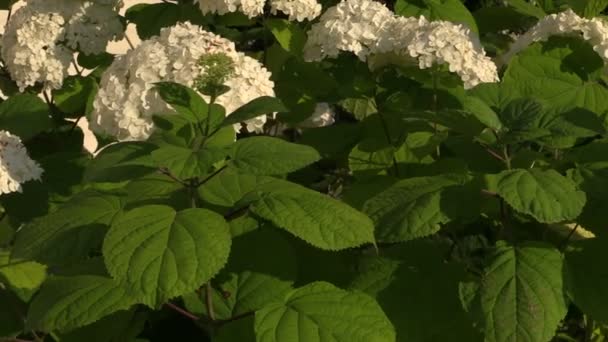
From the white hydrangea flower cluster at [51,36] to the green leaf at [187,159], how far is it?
4.00ft

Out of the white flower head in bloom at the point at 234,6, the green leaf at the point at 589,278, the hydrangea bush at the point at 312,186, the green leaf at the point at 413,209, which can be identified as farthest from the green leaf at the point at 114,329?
the white flower head in bloom at the point at 234,6

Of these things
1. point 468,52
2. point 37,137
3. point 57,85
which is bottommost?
point 37,137

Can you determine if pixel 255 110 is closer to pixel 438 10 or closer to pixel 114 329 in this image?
pixel 114 329

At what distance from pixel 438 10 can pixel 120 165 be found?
156 cm

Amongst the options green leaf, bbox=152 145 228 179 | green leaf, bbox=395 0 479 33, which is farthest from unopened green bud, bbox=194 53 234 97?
green leaf, bbox=395 0 479 33

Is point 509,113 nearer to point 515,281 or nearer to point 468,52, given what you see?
point 515,281

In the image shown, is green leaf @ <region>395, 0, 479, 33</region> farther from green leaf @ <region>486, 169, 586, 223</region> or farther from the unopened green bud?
green leaf @ <region>486, 169, 586, 223</region>

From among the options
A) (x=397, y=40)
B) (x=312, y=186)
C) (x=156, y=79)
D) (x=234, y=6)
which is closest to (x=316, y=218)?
(x=156, y=79)

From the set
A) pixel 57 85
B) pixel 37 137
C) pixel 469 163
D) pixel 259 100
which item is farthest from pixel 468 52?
pixel 37 137

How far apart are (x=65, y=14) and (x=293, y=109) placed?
2.38 feet

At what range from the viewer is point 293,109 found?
111 inches

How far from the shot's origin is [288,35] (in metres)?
2.97

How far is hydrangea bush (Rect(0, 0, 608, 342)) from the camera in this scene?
1705mm

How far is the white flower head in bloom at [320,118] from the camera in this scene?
3.12 meters
